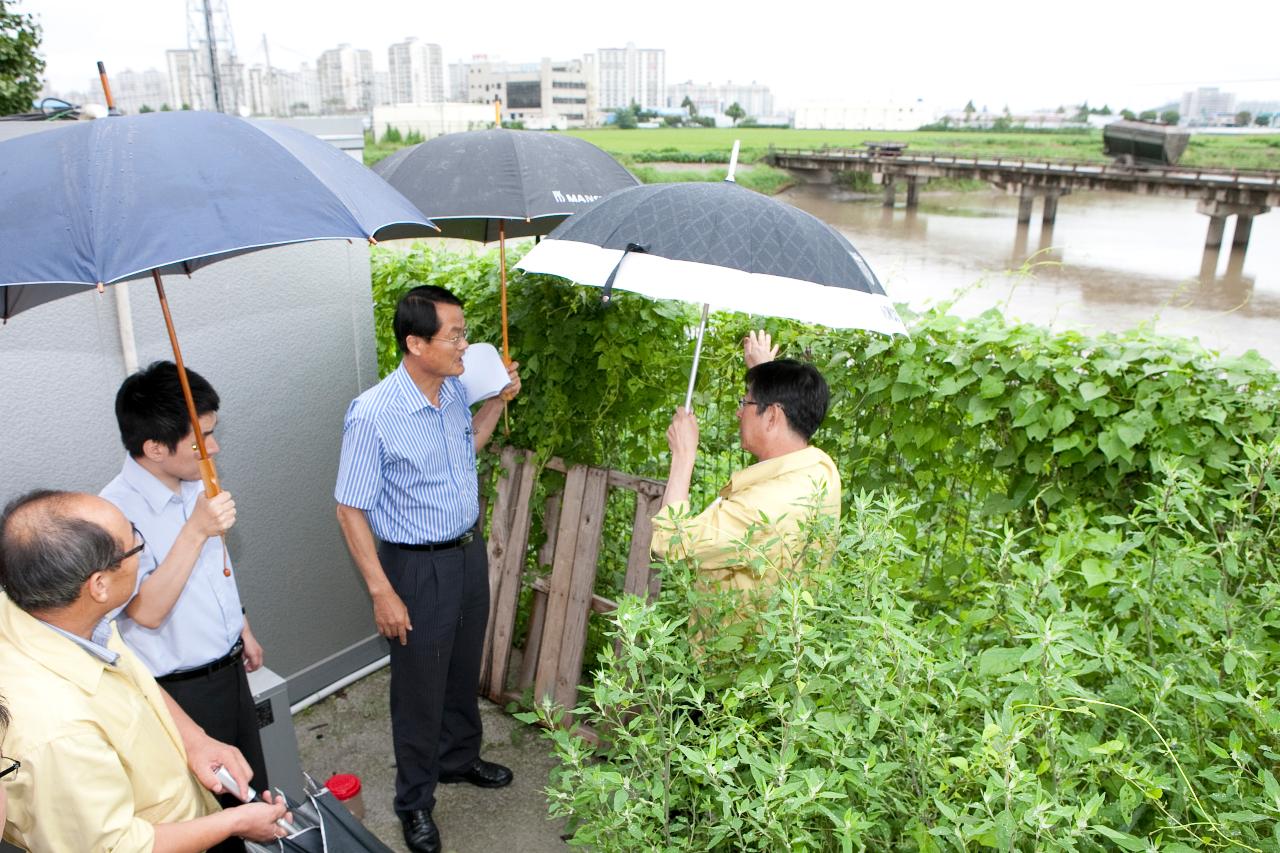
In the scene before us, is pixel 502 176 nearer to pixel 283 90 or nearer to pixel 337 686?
pixel 337 686

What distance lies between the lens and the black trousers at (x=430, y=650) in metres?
2.94

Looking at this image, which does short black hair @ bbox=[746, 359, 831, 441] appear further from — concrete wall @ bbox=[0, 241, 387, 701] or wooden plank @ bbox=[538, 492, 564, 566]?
concrete wall @ bbox=[0, 241, 387, 701]

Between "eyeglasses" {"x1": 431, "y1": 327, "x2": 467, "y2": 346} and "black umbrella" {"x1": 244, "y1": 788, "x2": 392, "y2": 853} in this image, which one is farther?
"eyeglasses" {"x1": 431, "y1": 327, "x2": 467, "y2": 346}

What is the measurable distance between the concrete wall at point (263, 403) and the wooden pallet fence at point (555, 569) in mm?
771

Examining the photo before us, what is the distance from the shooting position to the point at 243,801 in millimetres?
2076

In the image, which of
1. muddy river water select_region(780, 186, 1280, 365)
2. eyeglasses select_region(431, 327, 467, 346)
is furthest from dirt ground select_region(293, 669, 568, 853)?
muddy river water select_region(780, 186, 1280, 365)

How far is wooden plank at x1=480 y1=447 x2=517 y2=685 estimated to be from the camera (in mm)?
3795

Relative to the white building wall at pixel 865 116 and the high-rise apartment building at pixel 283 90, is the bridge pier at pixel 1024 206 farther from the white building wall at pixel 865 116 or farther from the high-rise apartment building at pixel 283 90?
the white building wall at pixel 865 116

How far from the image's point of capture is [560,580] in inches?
144

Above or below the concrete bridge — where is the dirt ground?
below

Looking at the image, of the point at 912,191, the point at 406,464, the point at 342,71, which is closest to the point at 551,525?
the point at 406,464

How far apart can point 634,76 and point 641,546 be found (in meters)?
193

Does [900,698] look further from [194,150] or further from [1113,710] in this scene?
[194,150]

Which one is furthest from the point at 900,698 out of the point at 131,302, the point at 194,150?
the point at 131,302
